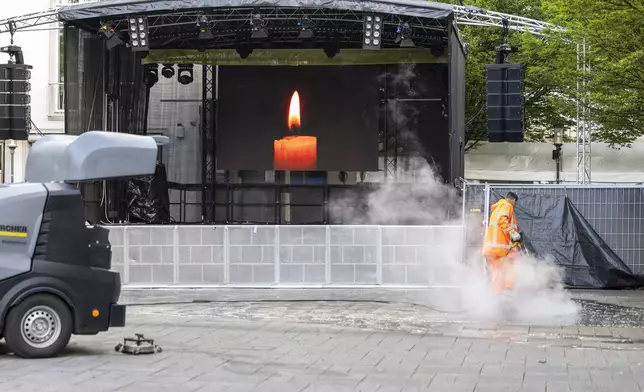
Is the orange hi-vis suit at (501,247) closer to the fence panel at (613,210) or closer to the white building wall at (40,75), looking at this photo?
the fence panel at (613,210)

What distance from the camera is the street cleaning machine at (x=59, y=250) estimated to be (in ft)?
30.2

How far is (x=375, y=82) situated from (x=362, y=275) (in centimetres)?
749

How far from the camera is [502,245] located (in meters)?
13.3

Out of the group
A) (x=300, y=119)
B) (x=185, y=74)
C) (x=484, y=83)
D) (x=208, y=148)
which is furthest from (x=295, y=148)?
(x=484, y=83)

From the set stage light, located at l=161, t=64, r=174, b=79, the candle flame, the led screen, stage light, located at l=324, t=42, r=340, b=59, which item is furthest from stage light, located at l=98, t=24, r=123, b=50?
stage light, located at l=324, t=42, r=340, b=59

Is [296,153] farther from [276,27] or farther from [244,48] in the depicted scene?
[276,27]

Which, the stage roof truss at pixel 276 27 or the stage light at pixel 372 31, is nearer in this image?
the stage light at pixel 372 31

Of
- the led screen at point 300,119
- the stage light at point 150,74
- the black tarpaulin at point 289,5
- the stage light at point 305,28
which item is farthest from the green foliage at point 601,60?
the stage light at point 150,74

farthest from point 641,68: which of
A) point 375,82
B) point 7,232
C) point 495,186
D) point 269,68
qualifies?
point 7,232

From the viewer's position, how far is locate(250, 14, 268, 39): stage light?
19.8m

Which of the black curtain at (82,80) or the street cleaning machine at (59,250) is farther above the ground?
the black curtain at (82,80)

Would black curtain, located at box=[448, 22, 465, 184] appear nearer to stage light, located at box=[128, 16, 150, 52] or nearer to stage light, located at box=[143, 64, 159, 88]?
stage light, located at box=[128, 16, 150, 52]

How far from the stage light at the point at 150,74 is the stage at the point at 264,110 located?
0.05 meters

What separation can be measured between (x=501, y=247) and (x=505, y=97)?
506cm
